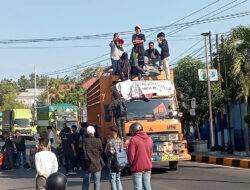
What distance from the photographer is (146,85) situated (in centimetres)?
1728

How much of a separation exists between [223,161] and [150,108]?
17.1 ft

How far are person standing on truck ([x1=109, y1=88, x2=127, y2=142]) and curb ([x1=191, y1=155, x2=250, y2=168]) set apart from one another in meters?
5.02

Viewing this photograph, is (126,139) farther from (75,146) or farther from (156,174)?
(75,146)

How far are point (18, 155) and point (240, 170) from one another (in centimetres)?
997

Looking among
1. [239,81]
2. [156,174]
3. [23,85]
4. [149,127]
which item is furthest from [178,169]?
[23,85]

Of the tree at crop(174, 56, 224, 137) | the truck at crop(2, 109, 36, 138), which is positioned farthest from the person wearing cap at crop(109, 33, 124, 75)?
the truck at crop(2, 109, 36, 138)

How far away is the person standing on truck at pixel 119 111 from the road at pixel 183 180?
5.02 feet

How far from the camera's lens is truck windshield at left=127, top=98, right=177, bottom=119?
1703 cm

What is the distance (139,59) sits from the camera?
58.9 ft

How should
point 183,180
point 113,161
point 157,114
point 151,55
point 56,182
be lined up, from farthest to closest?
point 151,55 → point 157,114 → point 183,180 → point 113,161 → point 56,182

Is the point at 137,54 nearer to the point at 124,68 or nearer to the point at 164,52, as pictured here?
the point at 124,68

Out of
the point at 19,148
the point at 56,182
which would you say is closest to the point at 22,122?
the point at 19,148

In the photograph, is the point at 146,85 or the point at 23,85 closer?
the point at 146,85

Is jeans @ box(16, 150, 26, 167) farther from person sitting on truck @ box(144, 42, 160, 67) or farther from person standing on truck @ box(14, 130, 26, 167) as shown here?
person sitting on truck @ box(144, 42, 160, 67)
